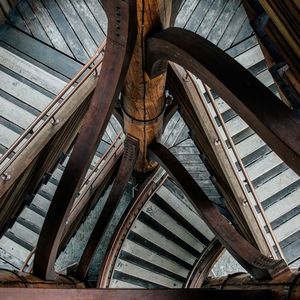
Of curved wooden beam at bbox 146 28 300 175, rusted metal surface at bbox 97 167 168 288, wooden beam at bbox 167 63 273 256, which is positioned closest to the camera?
curved wooden beam at bbox 146 28 300 175

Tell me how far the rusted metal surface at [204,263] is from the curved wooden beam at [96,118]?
12.7 ft

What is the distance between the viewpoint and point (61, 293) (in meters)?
2.37

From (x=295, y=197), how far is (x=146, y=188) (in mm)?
2144

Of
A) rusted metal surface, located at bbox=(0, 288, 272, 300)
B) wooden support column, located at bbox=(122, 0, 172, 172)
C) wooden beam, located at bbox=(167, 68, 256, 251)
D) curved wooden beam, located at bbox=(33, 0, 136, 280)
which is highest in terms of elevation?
wooden beam, located at bbox=(167, 68, 256, 251)

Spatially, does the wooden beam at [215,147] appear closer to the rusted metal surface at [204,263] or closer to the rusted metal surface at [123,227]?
the rusted metal surface at [123,227]

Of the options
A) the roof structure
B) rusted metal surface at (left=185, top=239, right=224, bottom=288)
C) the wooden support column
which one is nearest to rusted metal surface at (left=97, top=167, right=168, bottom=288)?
the roof structure

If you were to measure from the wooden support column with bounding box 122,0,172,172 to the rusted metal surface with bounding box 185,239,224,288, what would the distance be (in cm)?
260

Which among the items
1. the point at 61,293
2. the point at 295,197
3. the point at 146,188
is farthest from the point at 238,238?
the point at 146,188

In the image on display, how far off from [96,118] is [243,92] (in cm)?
133

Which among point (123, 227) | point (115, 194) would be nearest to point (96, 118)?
point (115, 194)

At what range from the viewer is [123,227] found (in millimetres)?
7359

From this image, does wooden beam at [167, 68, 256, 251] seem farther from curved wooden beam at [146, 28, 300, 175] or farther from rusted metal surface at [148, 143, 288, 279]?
curved wooden beam at [146, 28, 300, 175]

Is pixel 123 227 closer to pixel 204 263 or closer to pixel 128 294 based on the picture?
pixel 204 263

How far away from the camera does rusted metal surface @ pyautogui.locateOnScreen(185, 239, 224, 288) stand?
775cm
